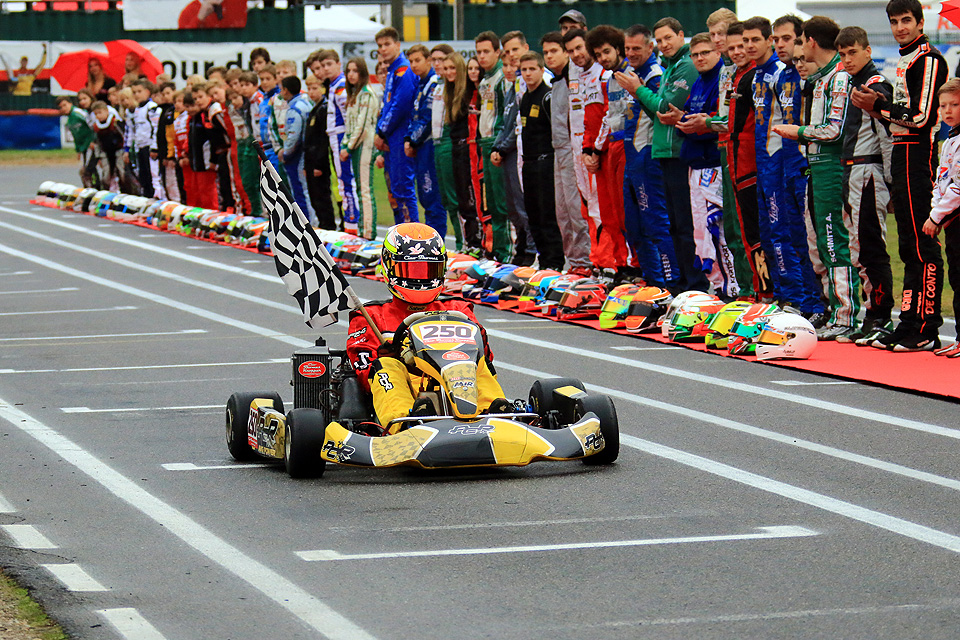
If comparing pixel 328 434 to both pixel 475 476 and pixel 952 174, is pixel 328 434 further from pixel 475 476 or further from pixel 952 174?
pixel 952 174

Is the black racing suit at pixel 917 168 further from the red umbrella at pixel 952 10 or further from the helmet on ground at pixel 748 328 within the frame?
the helmet on ground at pixel 748 328

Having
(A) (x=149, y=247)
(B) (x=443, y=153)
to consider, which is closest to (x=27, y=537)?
(B) (x=443, y=153)

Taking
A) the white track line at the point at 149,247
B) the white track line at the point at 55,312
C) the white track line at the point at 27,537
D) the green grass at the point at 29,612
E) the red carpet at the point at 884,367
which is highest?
the green grass at the point at 29,612

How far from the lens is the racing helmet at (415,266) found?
8102 millimetres

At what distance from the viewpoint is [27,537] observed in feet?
20.3

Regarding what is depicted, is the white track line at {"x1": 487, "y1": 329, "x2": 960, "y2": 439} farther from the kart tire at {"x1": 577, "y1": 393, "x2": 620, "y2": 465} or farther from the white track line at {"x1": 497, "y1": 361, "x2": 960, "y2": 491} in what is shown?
the kart tire at {"x1": 577, "y1": 393, "x2": 620, "y2": 465}

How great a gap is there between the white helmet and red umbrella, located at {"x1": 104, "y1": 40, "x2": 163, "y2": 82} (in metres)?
24.5

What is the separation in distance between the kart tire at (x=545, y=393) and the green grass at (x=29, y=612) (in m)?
3.23

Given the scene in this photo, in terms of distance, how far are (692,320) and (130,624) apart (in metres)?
7.61

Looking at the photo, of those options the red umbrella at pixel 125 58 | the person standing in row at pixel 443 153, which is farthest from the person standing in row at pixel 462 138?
the red umbrella at pixel 125 58

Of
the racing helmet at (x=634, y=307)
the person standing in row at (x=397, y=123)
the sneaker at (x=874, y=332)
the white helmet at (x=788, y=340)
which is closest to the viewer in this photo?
the white helmet at (x=788, y=340)

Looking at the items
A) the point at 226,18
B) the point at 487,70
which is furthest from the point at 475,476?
the point at 226,18

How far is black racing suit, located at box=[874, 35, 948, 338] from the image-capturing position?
10602 mm

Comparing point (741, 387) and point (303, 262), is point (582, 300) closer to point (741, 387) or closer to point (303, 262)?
point (741, 387)
